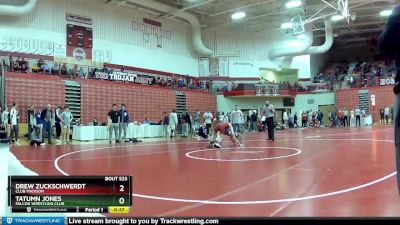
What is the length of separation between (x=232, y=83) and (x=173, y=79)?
7173mm

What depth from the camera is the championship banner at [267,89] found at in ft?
113

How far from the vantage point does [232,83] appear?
115 feet

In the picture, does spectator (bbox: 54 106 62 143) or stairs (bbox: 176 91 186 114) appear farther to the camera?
stairs (bbox: 176 91 186 114)

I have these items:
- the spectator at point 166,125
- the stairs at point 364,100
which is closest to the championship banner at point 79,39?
the spectator at point 166,125

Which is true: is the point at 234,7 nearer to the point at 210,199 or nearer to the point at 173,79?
the point at 173,79

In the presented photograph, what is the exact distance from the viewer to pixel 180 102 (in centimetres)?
2995

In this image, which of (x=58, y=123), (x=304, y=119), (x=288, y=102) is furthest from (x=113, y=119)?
(x=288, y=102)

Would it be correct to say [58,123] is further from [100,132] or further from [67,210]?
[67,210]

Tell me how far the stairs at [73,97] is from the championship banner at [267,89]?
56.6 ft

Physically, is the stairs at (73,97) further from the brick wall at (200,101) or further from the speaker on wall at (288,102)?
the speaker on wall at (288,102)

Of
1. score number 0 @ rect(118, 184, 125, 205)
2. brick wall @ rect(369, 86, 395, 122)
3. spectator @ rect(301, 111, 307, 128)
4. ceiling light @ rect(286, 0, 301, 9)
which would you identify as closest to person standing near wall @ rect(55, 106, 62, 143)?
score number 0 @ rect(118, 184, 125, 205)

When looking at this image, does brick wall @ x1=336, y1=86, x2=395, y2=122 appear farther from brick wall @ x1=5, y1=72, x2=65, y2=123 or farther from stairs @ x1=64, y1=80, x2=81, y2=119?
brick wall @ x1=5, y1=72, x2=65, y2=123
